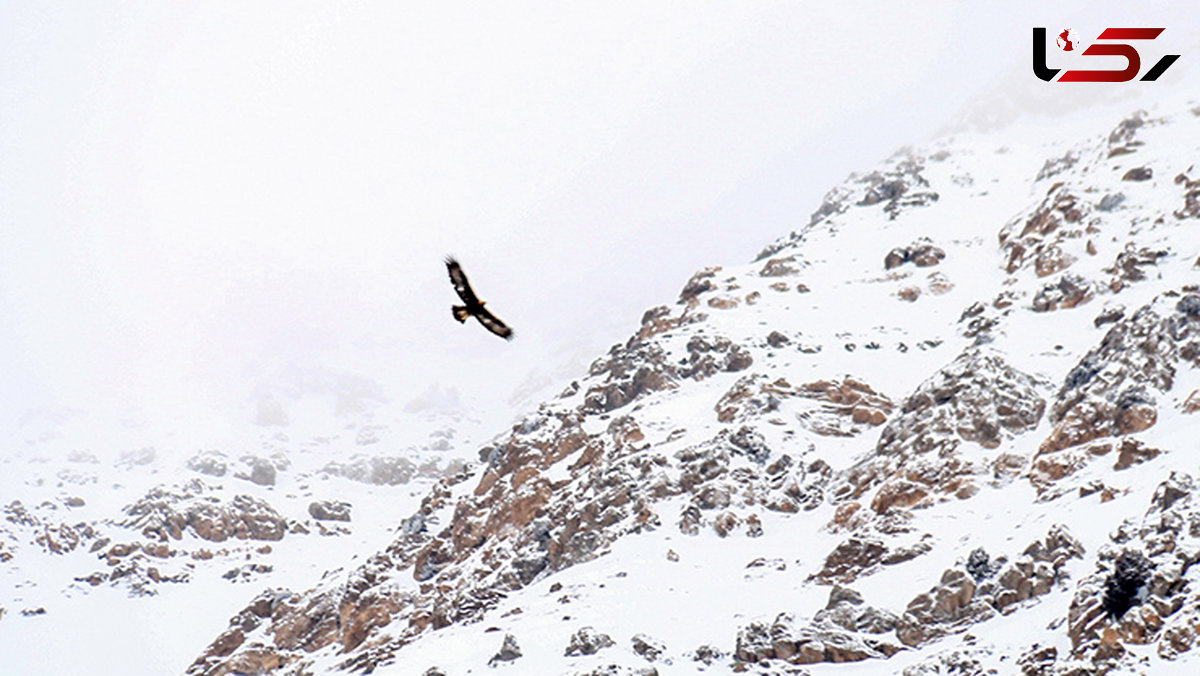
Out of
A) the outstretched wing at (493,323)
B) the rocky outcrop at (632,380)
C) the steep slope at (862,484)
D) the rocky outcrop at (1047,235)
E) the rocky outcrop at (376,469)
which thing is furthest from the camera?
the rocky outcrop at (376,469)

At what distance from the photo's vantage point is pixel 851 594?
4572cm

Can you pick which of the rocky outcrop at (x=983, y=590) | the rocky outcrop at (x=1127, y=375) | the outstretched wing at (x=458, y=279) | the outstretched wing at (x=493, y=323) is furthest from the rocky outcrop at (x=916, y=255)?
the outstretched wing at (x=458, y=279)

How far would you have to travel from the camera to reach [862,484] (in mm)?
61469

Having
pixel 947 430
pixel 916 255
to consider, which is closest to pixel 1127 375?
pixel 947 430

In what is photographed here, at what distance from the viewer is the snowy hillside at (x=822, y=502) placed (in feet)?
141

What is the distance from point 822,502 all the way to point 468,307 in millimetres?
47143

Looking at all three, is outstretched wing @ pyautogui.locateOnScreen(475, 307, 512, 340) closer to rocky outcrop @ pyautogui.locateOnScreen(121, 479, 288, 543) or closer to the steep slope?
the steep slope

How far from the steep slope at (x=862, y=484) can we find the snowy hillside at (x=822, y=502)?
0.69ft

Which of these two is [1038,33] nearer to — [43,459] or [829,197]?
[829,197]

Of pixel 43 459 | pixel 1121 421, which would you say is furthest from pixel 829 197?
pixel 43 459

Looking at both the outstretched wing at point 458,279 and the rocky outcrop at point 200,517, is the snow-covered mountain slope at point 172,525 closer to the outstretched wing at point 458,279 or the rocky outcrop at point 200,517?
the rocky outcrop at point 200,517

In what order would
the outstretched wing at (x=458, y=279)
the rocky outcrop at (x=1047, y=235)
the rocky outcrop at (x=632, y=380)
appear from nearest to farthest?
the outstretched wing at (x=458, y=279)
the rocky outcrop at (x=632, y=380)
the rocky outcrop at (x=1047, y=235)

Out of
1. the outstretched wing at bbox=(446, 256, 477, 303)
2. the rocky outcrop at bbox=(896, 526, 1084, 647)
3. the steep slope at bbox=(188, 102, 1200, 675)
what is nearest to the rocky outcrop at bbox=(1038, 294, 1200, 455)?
the steep slope at bbox=(188, 102, 1200, 675)

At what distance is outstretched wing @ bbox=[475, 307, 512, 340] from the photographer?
1945 cm
